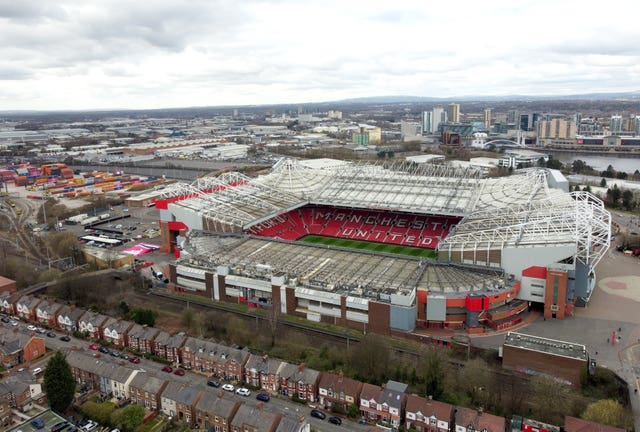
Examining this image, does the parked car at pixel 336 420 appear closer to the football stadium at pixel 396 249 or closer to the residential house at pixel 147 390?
the residential house at pixel 147 390

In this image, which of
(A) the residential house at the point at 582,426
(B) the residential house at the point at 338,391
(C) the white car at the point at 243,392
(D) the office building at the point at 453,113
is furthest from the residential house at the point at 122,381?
(D) the office building at the point at 453,113

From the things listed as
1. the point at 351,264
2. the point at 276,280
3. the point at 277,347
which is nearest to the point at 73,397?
the point at 277,347

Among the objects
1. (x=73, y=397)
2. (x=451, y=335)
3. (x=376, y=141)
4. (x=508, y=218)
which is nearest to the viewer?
(x=73, y=397)

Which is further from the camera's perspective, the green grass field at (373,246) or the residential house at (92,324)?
the green grass field at (373,246)

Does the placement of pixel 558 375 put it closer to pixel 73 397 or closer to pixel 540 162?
pixel 73 397

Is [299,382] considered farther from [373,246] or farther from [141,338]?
[373,246]

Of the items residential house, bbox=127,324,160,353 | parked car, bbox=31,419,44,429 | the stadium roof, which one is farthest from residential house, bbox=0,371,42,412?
the stadium roof

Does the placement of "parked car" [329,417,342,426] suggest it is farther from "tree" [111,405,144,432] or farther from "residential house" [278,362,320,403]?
"tree" [111,405,144,432]
